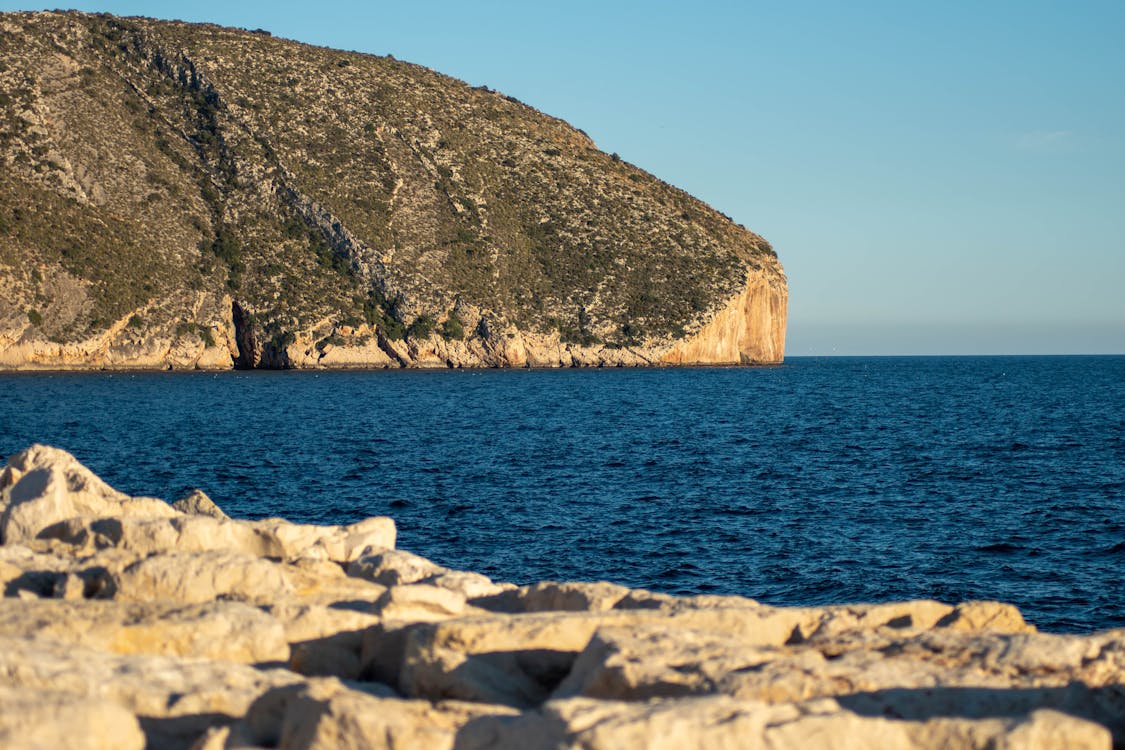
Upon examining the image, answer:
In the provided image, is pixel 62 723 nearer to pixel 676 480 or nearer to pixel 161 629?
pixel 161 629

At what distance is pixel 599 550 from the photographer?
71.0 ft

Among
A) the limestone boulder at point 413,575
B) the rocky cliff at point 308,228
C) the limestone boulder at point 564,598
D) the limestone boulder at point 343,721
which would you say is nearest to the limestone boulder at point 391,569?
the limestone boulder at point 413,575

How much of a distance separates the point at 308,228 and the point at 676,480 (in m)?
76.3

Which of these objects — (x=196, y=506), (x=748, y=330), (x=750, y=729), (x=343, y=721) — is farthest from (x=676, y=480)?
(x=748, y=330)

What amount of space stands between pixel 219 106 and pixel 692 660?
106736 millimetres

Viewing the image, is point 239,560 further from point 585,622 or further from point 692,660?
point 692,660

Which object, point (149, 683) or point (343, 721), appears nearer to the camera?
point (343, 721)

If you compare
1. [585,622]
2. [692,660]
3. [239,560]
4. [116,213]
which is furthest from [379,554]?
[116,213]

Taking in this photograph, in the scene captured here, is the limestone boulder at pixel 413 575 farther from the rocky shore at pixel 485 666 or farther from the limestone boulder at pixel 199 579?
the limestone boulder at pixel 199 579

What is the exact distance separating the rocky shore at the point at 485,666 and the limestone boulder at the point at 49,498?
1346 mm

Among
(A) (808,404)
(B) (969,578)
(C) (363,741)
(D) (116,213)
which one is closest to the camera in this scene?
(C) (363,741)

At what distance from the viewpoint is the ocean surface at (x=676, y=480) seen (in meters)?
20.1

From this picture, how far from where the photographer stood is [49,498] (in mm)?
11688

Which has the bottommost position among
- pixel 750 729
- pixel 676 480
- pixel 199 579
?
pixel 676 480
